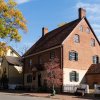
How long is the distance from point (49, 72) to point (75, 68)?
6111mm

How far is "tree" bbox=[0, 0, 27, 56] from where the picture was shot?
30234 millimetres

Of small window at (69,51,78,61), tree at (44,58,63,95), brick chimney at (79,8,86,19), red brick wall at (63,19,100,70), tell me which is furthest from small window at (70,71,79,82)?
brick chimney at (79,8,86,19)

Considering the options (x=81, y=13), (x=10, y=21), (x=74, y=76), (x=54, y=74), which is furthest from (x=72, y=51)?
(x=10, y=21)

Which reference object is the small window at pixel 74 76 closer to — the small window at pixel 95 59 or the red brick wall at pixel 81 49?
the red brick wall at pixel 81 49

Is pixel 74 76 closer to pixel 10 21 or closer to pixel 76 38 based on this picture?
pixel 76 38

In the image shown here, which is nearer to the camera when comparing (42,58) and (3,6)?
(3,6)

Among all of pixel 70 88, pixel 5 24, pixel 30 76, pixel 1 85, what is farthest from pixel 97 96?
pixel 1 85

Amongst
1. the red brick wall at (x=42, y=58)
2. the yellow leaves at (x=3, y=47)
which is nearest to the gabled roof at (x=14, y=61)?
the red brick wall at (x=42, y=58)

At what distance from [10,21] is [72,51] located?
768 inches

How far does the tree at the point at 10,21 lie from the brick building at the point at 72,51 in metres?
16.4

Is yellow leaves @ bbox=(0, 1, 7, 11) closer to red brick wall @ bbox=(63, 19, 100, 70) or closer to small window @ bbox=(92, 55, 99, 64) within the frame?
red brick wall @ bbox=(63, 19, 100, 70)

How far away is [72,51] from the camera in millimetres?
48688

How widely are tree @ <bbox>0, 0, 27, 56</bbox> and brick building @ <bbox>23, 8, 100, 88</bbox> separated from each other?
53.8 feet

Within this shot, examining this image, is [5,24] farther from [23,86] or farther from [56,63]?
[23,86]
